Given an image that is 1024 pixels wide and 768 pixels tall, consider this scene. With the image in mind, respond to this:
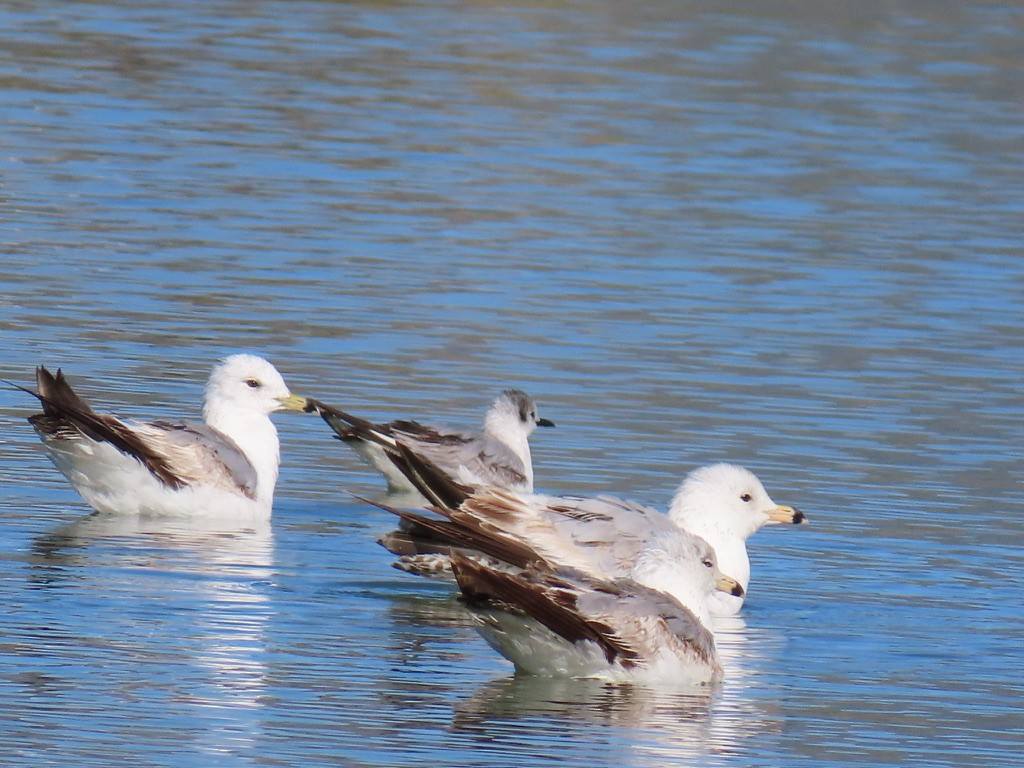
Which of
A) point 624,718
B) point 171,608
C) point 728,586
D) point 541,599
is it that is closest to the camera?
point 624,718

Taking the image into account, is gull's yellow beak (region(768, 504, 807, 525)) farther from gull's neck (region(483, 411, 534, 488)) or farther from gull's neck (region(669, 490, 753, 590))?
gull's neck (region(483, 411, 534, 488))

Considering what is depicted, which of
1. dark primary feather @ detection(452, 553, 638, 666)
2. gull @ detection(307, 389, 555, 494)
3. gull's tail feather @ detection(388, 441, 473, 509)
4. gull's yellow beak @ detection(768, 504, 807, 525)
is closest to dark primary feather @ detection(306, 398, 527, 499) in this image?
gull @ detection(307, 389, 555, 494)

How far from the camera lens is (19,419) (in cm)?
1416

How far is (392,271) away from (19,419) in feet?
17.3

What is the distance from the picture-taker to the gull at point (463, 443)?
526 inches

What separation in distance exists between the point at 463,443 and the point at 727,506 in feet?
6.89

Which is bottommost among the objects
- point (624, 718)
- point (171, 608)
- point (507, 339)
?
point (624, 718)

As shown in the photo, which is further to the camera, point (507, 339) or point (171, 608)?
point (507, 339)

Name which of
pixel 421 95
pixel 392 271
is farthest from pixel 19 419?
pixel 421 95

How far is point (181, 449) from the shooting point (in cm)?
1283

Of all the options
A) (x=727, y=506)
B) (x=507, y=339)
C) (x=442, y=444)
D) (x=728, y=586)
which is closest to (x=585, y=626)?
(x=728, y=586)

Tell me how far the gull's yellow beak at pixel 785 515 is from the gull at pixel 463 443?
5.72ft

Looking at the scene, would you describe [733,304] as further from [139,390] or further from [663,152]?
[663,152]

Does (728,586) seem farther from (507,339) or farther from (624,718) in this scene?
(507,339)
